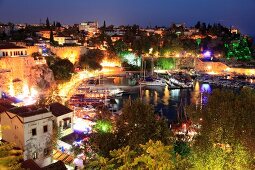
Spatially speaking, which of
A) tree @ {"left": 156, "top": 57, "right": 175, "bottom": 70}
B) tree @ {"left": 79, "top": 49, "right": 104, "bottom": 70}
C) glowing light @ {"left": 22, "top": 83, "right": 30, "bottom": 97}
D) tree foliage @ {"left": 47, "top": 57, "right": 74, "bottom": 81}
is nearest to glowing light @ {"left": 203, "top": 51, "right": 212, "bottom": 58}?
tree @ {"left": 156, "top": 57, "right": 175, "bottom": 70}

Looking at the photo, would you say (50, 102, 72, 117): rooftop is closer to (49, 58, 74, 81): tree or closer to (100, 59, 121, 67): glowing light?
(49, 58, 74, 81): tree

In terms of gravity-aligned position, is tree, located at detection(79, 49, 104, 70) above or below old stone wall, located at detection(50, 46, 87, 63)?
below

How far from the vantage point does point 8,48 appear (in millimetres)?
→ 28531

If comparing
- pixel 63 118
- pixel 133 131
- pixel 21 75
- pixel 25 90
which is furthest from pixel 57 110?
pixel 21 75

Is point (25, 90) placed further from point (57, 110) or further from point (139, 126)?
point (139, 126)

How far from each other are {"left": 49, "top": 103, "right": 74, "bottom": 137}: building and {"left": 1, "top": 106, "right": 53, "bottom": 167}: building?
52.5 inches

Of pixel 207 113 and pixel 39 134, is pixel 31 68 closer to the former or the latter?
pixel 39 134

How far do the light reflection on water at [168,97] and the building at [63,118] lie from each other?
12804 mm

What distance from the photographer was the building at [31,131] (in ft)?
44.5

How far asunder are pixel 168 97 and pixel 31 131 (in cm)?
2488

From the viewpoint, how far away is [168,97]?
122 ft

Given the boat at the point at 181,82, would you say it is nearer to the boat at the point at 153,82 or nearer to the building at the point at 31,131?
the boat at the point at 153,82

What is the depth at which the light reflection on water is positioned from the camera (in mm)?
31575

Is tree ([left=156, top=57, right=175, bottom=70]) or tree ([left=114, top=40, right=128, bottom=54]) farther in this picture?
tree ([left=114, top=40, right=128, bottom=54])
